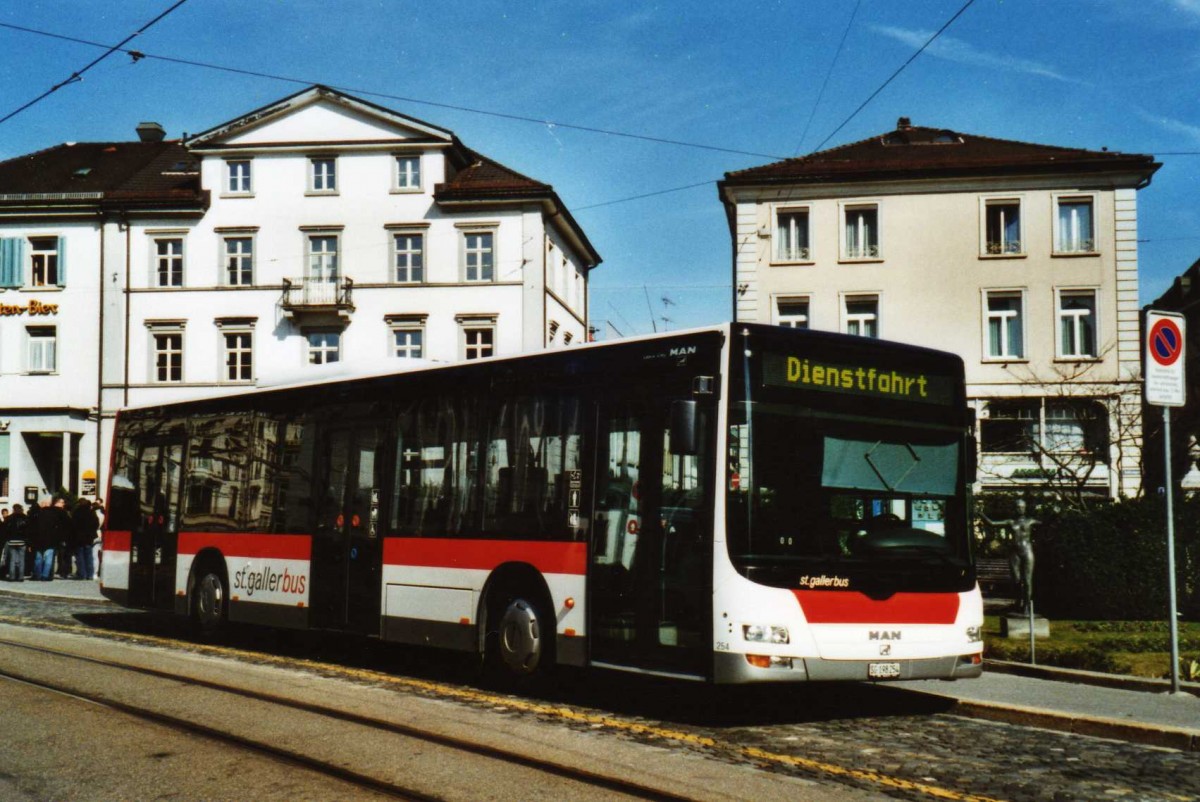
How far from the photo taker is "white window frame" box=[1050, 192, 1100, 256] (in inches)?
1567

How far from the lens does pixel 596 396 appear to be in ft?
34.0

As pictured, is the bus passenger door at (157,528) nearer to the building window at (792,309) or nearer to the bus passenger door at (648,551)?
the bus passenger door at (648,551)

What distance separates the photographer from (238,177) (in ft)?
150

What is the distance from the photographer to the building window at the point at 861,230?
40.7 metres

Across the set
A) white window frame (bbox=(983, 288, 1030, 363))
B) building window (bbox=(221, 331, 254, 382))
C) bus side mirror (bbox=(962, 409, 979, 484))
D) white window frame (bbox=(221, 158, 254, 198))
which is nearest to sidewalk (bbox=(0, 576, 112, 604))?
bus side mirror (bbox=(962, 409, 979, 484))

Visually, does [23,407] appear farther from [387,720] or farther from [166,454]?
[387,720]

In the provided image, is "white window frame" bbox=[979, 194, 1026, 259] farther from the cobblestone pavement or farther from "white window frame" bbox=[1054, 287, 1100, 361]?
the cobblestone pavement

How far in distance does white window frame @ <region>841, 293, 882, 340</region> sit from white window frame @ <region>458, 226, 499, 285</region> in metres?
11.6

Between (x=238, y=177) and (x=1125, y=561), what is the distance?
116 ft

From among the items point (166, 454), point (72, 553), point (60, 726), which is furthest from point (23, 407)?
point (60, 726)

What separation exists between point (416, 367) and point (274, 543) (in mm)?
3002

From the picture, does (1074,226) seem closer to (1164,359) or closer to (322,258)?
(322,258)

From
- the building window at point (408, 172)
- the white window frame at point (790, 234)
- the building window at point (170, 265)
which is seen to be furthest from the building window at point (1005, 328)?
the building window at point (170, 265)

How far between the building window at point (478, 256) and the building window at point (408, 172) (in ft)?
8.67
